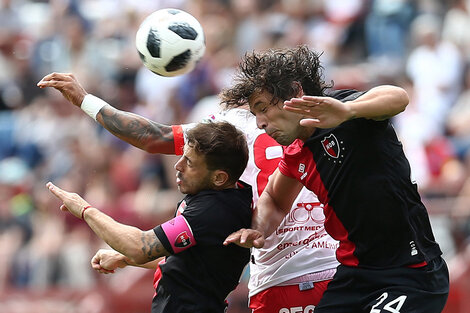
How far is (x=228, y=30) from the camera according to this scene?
14359mm

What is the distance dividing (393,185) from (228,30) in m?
9.50

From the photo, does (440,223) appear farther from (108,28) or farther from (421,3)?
(108,28)

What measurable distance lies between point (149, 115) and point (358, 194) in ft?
28.5

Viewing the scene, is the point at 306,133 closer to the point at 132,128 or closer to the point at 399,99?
the point at 399,99

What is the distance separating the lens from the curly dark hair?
5.37 m

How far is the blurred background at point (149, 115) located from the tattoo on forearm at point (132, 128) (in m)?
4.44

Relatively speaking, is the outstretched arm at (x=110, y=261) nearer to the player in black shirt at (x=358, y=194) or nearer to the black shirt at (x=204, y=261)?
the black shirt at (x=204, y=261)

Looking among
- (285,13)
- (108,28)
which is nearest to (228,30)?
(285,13)

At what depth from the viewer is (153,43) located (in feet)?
20.6

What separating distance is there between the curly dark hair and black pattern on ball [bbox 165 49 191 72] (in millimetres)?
713

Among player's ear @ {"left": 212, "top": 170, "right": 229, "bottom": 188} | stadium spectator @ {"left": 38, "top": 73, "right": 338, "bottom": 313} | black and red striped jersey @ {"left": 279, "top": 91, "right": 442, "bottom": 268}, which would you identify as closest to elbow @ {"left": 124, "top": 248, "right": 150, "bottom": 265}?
player's ear @ {"left": 212, "top": 170, "right": 229, "bottom": 188}

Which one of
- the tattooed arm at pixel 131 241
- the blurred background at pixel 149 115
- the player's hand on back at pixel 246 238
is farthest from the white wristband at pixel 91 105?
the blurred background at pixel 149 115

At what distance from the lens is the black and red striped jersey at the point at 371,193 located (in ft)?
17.0

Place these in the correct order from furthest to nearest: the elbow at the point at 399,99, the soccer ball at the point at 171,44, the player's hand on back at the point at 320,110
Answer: the soccer ball at the point at 171,44 < the elbow at the point at 399,99 < the player's hand on back at the point at 320,110
